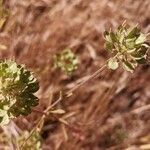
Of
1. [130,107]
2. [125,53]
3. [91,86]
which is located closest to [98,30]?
[91,86]

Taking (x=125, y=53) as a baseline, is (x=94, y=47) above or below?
above

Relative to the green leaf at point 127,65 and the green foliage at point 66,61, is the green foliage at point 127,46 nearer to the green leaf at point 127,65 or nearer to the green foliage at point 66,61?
the green leaf at point 127,65

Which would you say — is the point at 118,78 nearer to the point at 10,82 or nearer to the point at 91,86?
the point at 91,86

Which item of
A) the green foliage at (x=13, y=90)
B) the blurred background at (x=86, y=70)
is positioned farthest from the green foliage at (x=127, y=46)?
the blurred background at (x=86, y=70)

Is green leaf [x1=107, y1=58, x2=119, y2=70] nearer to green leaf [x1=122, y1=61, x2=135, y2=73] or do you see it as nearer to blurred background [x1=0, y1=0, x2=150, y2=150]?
green leaf [x1=122, y1=61, x2=135, y2=73]

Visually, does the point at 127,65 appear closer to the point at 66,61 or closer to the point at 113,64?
the point at 113,64

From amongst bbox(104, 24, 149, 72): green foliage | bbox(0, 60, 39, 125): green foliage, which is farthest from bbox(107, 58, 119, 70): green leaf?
bbox(0, 60, 39, 125): green foliage

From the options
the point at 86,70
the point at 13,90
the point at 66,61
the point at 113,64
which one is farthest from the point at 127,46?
the point at 86,70
